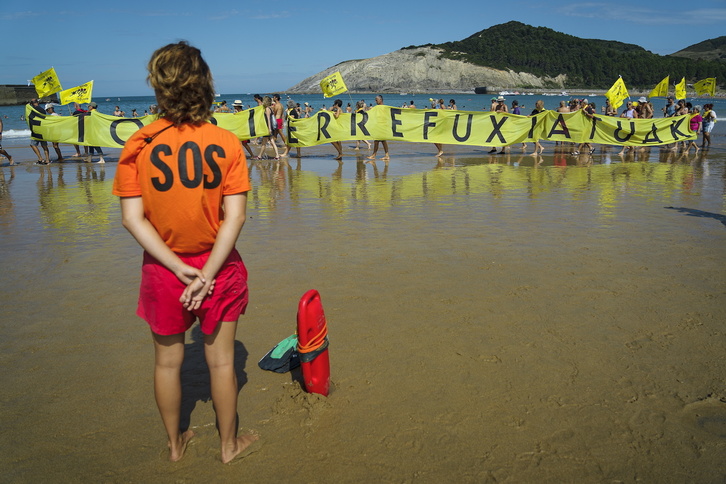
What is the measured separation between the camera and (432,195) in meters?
9.61

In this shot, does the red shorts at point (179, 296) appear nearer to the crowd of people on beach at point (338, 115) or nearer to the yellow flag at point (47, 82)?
the crowd of people on beach at point (338, 115)

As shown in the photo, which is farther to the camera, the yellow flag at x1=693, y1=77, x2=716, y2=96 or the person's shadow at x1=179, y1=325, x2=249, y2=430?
the yellow flag at x1=693, y1=77, x2=716, y2=96

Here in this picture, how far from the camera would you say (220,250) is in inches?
93.2

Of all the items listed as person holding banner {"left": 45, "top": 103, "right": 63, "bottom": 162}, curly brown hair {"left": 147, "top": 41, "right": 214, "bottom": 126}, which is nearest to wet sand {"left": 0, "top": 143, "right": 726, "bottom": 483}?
curly brown hair {"left": 147, "top": 41, "right": 214, "bottom": 126}

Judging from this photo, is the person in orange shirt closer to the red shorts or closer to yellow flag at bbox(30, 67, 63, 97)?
the red shorts

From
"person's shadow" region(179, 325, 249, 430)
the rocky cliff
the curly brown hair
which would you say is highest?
the rocky cliff

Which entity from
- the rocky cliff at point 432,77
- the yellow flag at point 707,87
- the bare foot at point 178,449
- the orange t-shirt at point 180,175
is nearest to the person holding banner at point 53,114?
the bare foot at point 178,449

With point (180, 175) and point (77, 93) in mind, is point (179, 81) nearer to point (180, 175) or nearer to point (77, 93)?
point (180, 175)

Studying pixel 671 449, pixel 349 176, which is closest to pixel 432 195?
pixel 349 176

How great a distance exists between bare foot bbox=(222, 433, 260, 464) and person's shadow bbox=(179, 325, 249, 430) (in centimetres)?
42

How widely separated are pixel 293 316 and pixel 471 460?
216cm

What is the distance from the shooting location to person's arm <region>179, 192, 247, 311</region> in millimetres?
2328

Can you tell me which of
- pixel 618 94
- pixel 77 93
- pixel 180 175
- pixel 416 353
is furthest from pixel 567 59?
pixel 180 175

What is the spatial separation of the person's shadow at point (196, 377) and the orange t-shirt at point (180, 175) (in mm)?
1283
